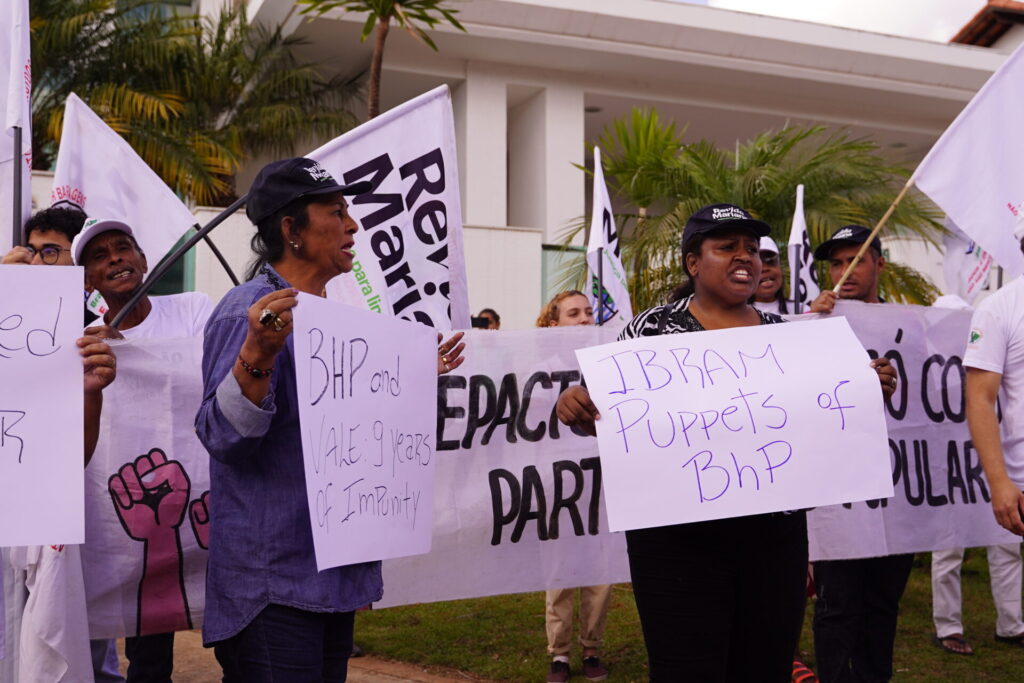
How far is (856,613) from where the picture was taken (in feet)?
14.7

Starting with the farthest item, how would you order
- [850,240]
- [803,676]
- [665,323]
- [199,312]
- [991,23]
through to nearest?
[991,23], [850,240], [803,676], [199,312], [665,323]

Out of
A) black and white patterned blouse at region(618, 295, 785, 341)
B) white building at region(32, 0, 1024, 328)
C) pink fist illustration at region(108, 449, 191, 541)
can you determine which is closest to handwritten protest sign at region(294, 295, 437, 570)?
black and white patterned blouse at region(618, 295, 785, 341)

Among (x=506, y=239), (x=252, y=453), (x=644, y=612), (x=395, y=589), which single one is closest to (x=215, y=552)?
(x=252, y=453)

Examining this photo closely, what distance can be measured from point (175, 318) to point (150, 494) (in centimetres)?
79

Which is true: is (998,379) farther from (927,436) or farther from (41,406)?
(41,406)

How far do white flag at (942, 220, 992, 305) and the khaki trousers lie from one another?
482 centimetres

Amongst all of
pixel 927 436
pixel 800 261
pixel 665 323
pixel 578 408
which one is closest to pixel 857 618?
pixel 927 436

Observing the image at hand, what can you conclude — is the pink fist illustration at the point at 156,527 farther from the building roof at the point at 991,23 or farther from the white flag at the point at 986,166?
the building roof at the point at 991,23

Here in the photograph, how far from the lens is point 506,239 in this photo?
52.6ft

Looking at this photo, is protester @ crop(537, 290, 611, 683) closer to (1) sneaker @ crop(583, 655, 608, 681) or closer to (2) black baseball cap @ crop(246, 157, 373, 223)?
(1) sneaker @ crop(583, 655, 608, 681)

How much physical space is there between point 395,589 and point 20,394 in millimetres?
2182

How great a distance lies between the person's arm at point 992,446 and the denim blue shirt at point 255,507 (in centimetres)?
227

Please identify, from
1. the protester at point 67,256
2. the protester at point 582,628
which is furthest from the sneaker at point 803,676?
the protester at point 67,256

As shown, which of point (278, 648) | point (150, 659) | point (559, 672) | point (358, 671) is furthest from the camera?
point (358, 671)
